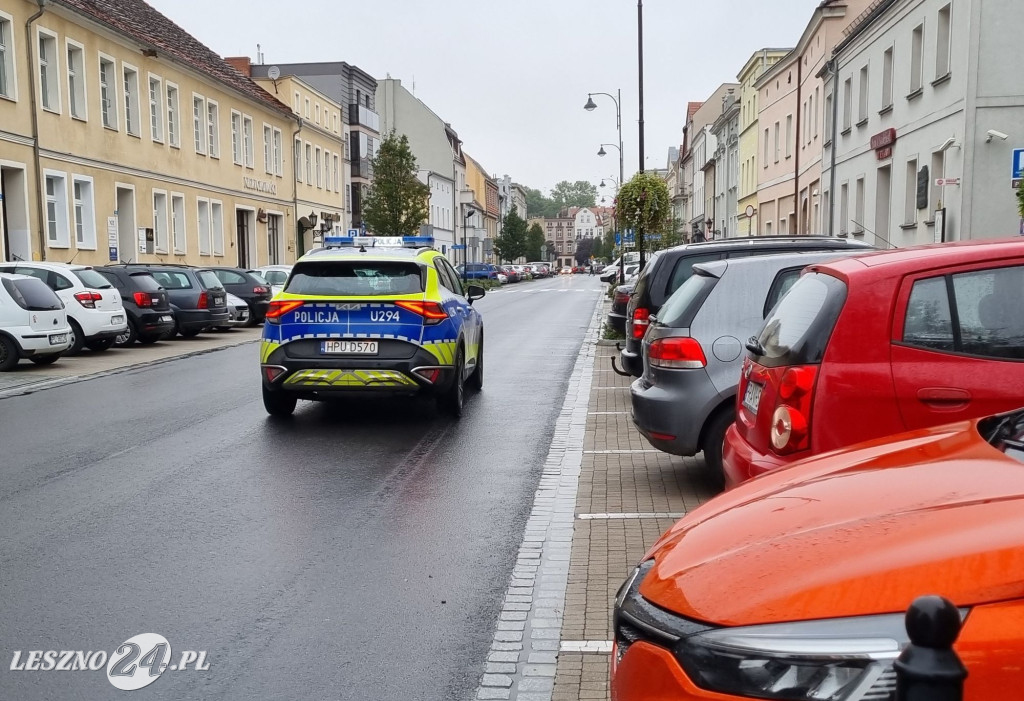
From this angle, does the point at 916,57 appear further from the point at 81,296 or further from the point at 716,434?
the point at 716,434

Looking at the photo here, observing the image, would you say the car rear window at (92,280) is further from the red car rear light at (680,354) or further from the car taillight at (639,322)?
the red car rear light at (680,354)

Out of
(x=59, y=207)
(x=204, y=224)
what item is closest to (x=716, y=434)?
(x=59, y=207)

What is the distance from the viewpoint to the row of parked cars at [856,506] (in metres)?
2.05

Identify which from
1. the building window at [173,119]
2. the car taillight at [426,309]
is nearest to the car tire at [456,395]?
the car taillight at [426,309]

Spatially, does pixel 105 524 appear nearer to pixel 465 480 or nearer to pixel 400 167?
pixel 465 480

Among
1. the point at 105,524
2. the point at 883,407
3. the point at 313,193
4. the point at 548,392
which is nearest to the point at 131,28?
the point at 313,193

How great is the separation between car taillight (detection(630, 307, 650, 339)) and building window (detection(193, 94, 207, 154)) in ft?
101

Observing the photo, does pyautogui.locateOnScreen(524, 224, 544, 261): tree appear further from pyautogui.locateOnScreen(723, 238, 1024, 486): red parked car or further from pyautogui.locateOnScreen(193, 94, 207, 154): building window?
pyautogui.locateOnScreen(723, 238, 1024, 486): red parked car

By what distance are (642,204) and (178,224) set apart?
17.6m

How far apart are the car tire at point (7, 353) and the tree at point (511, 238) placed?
10295cm

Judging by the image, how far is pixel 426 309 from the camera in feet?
34.8

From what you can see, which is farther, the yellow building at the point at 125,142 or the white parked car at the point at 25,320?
the yellow building at the point at 125,142

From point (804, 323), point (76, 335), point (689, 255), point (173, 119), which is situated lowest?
point (76, 335)

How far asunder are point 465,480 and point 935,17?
1848cm
